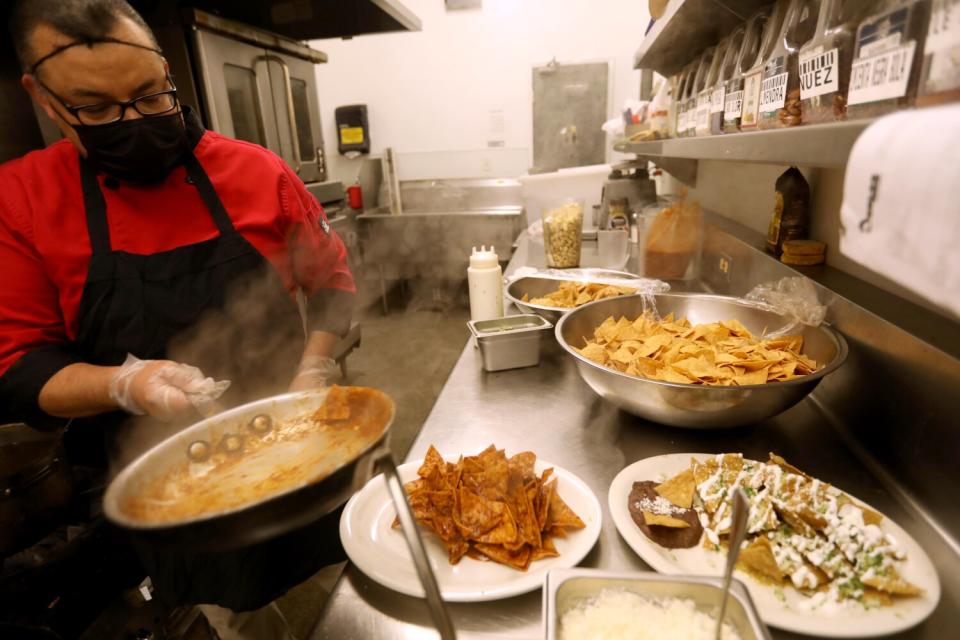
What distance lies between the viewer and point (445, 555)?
798 mm

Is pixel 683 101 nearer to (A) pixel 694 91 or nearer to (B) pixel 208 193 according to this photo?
(A) pixel 694 91

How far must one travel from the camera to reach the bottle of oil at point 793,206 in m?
1.46

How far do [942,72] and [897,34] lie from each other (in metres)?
0.11

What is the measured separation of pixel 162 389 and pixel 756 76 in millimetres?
1451

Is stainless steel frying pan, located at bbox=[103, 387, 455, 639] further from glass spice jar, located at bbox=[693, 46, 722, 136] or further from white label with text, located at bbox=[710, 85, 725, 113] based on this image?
glass spice jar, located at bbox=[693, 46, 722, 136]

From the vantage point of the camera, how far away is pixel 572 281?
1.88 m

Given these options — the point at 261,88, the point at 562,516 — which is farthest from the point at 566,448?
the point at 261,88

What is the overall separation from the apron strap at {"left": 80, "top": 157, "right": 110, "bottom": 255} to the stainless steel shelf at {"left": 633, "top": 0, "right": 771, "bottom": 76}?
175 centimetres

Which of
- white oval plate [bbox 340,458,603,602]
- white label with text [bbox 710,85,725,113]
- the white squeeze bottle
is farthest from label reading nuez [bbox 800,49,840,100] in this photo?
the white squeeze bottle

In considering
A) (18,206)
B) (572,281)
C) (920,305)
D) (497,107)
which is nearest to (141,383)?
(18,206)

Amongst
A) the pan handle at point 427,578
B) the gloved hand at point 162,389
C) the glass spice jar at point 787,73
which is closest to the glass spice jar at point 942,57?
the glass spice jar at point 787,73

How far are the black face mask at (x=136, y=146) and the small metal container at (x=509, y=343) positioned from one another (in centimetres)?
97

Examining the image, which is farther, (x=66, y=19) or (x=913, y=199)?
(x=66, y=19)

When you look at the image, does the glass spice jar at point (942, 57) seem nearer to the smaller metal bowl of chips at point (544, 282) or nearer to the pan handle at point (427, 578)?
the pan handle at point (427, 578)
